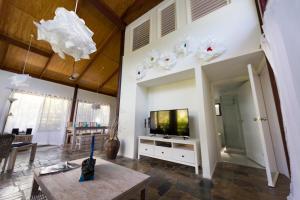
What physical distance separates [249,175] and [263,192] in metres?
0.61

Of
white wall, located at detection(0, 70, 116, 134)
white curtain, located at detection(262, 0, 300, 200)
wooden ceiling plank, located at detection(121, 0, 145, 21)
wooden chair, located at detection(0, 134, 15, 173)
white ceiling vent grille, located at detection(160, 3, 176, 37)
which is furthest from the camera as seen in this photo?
white wall, located at detection(0, 70, 116, 134)

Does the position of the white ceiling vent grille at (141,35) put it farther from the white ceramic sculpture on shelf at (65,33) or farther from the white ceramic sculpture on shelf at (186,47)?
the white ceramic sculpture on shelf at (65,33)

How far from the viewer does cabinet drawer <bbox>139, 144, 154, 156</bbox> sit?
280 cm

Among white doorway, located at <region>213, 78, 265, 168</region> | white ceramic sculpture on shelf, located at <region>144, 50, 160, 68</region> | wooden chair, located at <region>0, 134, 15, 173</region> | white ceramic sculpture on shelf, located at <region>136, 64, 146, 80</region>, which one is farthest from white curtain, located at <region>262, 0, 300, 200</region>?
wooden chair, located at <region>0, 134, 15, 173</region>

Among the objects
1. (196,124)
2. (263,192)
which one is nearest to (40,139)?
(196,124)

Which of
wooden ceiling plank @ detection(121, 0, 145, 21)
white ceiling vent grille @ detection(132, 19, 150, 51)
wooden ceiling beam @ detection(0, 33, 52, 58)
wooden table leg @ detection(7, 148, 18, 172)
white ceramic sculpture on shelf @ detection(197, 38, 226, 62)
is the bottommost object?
wooden table leg @ detection(7, 148, 18, 172)

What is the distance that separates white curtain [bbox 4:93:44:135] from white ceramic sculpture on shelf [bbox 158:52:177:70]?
18.0ft

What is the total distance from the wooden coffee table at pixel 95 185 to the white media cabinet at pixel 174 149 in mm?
1425

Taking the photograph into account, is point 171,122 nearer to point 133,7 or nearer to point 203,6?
point 203,6

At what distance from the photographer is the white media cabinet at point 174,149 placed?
7.36ft

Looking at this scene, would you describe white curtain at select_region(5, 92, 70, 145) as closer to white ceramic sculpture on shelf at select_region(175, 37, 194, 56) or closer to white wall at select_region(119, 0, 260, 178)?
white wall at select_region(119, 0, 260, 178)

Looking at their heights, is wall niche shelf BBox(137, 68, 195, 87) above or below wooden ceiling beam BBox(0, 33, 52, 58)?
below

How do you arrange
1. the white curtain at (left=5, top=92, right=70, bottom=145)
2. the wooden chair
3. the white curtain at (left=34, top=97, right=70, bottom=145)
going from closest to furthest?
the wooden chair < the white curtain at (left=5, top=92, right=70, bottom=145) < the white curtain at (left=34, top=97, right=70, bottom=145)

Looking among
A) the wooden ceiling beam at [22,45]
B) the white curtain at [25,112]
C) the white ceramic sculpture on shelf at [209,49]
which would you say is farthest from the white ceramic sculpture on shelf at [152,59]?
the white curtain at [25,112]
